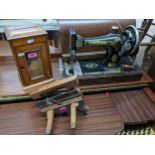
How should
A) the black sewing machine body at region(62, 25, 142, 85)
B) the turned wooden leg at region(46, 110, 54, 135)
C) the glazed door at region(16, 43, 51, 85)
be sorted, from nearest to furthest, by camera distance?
the turned wooden leg at region(46, 110, 54, 135), the glazed door at region(16, 43, 51, 85), the black sewing machine body at region(62, 25, 142, 85)

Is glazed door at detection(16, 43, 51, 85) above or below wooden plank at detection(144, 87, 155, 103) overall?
above

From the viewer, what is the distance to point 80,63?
142cm

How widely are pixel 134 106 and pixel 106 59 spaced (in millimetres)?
411

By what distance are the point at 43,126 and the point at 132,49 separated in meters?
0.78

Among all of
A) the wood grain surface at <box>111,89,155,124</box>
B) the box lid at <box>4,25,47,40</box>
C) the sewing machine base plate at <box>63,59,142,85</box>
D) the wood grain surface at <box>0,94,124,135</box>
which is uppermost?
the box lid at <box>4,25,47,40</box>

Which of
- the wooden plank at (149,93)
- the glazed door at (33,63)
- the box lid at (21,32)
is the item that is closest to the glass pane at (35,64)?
the glazed door at (33,63)

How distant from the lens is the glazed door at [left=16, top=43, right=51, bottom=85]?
109 centimetres

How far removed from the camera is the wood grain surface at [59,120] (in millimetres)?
1003

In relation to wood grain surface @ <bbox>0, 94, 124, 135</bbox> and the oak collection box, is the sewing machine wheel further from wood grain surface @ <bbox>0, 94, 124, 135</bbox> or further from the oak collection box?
the oak collection box

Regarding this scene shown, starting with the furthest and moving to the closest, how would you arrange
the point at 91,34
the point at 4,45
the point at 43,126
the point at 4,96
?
the point at 4,45
the point at 91,34
the point at 4,96
the point at 43,126

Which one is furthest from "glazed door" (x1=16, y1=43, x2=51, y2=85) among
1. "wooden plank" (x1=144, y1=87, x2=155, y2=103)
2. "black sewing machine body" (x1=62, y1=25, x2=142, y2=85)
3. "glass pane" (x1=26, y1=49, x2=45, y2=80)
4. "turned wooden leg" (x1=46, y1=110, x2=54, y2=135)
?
"wooden plank" (x1=144, y1=87, x2=155, y2=103)

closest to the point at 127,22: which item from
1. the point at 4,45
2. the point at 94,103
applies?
the point at 94,103

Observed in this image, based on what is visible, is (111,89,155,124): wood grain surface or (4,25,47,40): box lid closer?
(4,25,47,40): box lid

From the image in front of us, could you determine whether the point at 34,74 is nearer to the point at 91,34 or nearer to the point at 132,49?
the point at 91,34
